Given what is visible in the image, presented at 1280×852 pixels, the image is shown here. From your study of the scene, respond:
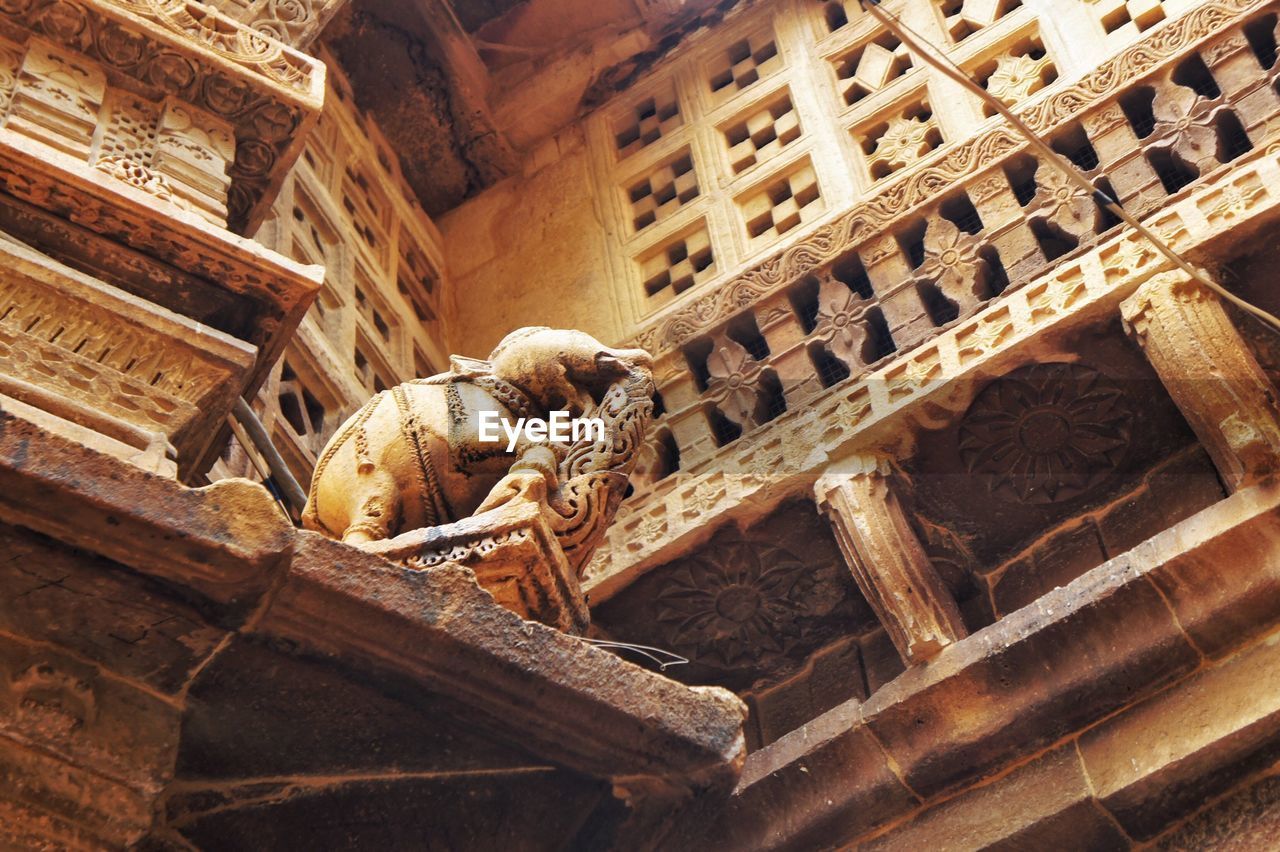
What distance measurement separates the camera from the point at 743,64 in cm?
851

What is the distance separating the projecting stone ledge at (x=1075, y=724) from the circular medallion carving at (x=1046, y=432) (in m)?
0.93

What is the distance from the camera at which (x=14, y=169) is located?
161 inches

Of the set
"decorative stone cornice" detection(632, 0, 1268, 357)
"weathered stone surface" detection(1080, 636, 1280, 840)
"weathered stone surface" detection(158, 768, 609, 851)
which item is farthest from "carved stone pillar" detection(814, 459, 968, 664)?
"weathered stone surface" detection(158, 768, 609, 851)

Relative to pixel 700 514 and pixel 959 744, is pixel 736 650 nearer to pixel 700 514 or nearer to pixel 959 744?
pixel 700 514

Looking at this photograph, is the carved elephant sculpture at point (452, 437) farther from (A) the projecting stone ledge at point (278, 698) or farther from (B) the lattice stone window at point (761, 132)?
(B) the lattice stone window at point (761, 132)

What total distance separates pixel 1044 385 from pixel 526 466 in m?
2.68

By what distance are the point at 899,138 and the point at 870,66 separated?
76cm

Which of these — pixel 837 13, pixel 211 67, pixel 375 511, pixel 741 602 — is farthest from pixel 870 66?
pixel 375 511

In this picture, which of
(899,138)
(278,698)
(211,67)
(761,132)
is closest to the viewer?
(278,698)

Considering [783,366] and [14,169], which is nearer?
[14,169]

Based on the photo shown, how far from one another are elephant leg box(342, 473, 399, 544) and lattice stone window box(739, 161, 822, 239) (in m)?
3.87

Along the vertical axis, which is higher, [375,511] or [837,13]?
[837,13]

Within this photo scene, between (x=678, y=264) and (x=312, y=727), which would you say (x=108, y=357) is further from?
(x=678, y=264)

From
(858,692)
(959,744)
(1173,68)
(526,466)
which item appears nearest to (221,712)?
(526,466)
